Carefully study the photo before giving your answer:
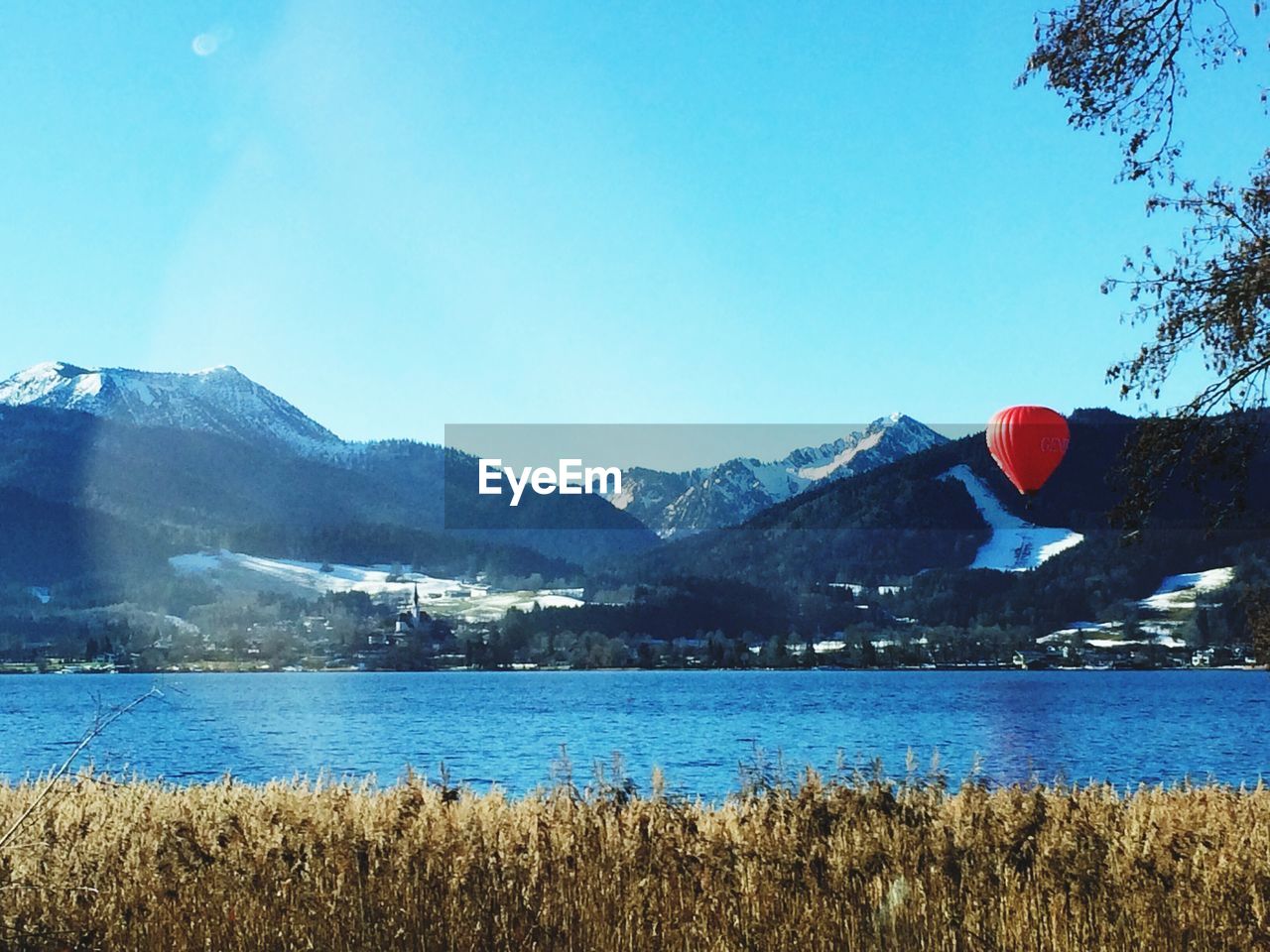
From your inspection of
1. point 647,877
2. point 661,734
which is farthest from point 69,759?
point 661,734

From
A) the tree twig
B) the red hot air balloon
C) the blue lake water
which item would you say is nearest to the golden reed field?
the tree twig

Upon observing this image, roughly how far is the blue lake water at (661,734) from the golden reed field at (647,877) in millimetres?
29091

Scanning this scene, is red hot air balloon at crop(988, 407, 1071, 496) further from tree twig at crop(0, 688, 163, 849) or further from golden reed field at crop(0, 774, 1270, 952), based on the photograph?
tree twig at crop(0, 688, 163, 849)

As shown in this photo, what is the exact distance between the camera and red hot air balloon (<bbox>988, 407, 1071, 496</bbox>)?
55.7 meters

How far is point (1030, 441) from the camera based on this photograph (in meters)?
55.7

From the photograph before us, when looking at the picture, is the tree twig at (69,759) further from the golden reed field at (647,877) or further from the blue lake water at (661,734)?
the blue lake water at (661,734)

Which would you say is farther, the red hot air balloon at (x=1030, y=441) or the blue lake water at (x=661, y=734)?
the blue lake water at (x=661, y=734)

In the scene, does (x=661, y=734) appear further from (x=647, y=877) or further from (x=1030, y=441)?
(x=647, y=877)

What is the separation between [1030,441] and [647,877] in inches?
1905

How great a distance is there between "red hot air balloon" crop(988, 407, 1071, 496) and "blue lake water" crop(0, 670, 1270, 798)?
1209 centimetres

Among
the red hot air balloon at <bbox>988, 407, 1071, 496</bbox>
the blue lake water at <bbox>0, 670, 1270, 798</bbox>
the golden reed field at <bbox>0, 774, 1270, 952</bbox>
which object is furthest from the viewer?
the blue lake water at <bbox>0, 670, 1270, 798</bbox>

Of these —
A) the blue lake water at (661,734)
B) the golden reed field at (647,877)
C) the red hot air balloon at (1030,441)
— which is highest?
the red hot air balloon at (1030,441)

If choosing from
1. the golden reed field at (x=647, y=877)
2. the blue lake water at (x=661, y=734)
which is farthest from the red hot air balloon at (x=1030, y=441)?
the golden reed field at (x=647, y=877)

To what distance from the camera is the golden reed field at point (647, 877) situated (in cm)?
957
